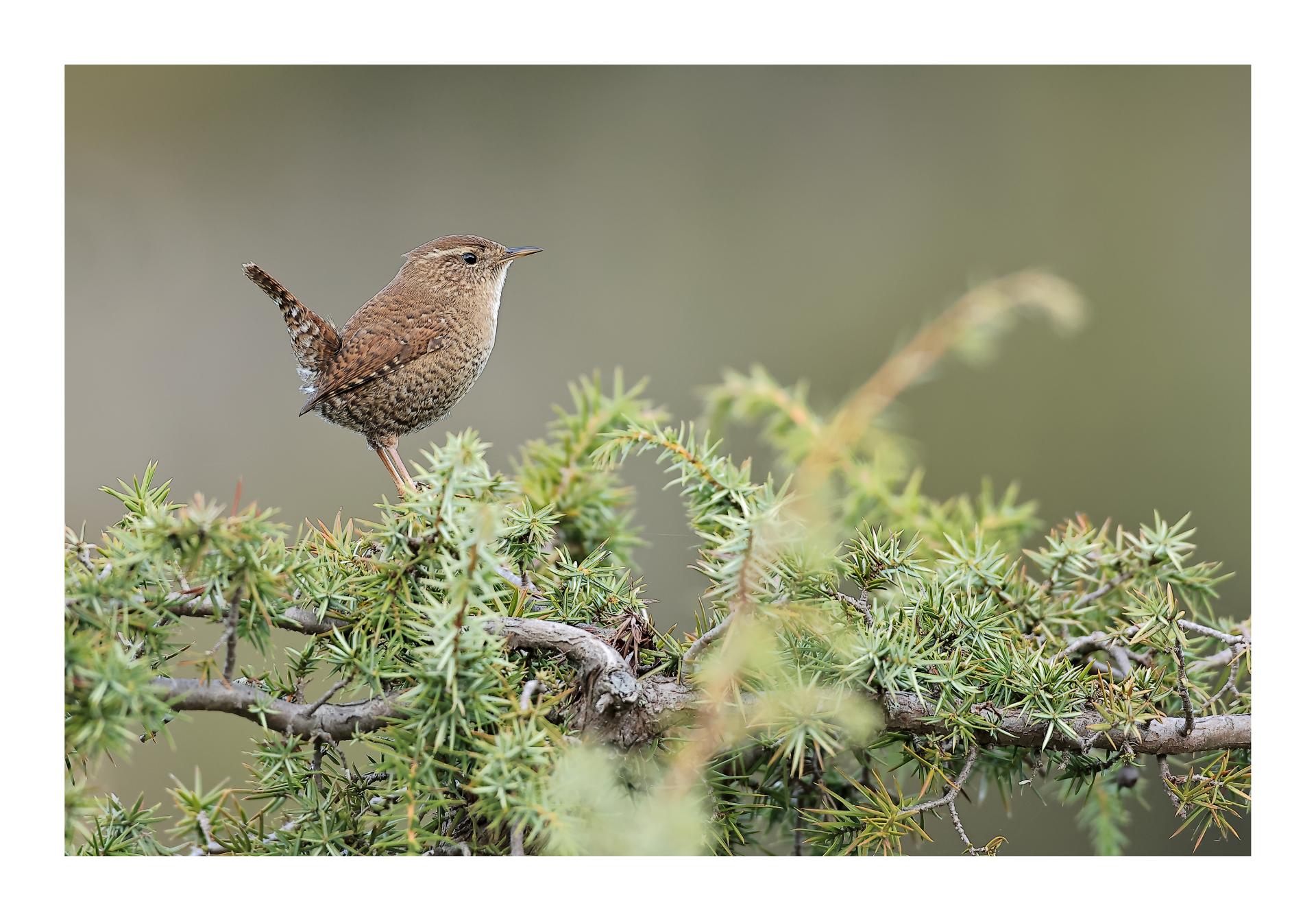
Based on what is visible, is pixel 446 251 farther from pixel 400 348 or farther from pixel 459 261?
pixel 400 348

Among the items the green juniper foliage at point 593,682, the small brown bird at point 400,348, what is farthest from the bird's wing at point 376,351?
the green juniper foliage at point 593,682

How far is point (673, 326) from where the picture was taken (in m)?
2.18

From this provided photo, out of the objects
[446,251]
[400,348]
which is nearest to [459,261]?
[446,251]

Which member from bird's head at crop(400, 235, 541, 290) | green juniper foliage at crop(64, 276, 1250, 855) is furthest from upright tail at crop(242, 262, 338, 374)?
green juniper foliage at crop(64, 276, 1250, 855)

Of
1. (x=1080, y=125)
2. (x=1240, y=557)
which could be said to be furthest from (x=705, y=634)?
(x=1080, y=125)

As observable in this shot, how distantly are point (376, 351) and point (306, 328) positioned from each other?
87 mm

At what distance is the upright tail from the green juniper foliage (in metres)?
0.31

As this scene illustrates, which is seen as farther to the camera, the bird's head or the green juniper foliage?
the bird's head

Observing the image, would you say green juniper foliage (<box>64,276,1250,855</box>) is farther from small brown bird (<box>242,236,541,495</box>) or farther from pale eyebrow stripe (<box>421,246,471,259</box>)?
pale eyebrow stripe (<box>421,246,471,259</box>)

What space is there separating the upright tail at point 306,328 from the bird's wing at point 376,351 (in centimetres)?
2

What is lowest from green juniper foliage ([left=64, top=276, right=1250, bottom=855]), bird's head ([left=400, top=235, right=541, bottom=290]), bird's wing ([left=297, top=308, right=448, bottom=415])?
green juniper foliage ([left=64, top=276, right=1250, bottom=855])

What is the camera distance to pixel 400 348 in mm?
972

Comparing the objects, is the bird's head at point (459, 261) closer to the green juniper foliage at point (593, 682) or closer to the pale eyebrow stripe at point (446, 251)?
the pale eyebrow stripe at point (446, 251)

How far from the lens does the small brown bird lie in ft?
3.16
